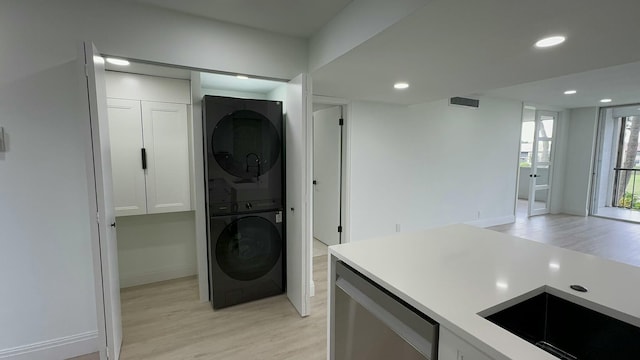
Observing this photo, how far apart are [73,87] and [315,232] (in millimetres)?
3570

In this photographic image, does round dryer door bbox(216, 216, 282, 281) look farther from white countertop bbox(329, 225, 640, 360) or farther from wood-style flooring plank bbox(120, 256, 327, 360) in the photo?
white countertop bbox(329, 225, 640, 360)

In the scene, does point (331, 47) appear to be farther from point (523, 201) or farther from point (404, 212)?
point (523, 201)

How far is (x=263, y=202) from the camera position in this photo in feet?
8.67

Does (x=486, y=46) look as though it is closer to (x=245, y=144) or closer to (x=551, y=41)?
(x=551, y=41)

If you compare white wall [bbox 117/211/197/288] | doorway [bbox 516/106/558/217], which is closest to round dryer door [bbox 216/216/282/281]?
white wall [bbox 117/211/197/288]

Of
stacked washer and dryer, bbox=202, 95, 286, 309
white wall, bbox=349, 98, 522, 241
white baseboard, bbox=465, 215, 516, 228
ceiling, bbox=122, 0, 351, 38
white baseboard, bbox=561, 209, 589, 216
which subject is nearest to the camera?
ceiling, bbox=122, 0, 351, 38

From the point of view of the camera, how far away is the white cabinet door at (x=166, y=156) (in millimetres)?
2799

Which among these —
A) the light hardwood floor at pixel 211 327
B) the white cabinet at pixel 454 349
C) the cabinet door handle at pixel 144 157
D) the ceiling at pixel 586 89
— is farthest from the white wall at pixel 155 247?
the ceiling at pixel 586 89

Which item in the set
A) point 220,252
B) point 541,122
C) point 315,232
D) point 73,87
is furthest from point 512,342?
point 541,122

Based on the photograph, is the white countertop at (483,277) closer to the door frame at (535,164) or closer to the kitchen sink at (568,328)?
the kitchen sink at (568,328)

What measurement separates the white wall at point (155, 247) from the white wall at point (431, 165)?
6.86 feet

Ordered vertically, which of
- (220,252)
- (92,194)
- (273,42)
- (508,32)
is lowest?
(220,252)

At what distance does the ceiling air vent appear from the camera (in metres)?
4.63

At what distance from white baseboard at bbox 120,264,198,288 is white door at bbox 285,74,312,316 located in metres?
1.40
